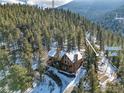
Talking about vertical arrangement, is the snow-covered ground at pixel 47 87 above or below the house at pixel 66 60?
below

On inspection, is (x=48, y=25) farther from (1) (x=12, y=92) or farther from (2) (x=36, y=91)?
(1) (x=12, y=92)

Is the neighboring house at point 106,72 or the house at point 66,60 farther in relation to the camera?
the house at point 66,60

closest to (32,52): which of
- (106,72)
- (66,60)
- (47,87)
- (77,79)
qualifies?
(66,60)

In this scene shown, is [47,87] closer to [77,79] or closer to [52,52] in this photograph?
[77,79]

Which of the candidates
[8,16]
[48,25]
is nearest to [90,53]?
[48,25]

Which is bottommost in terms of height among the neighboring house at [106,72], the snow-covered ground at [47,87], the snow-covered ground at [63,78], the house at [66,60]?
the snow-covered ground at [47,87]

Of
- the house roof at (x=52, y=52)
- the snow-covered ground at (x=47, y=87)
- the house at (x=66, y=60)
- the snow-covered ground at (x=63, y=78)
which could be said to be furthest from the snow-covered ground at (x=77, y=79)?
the house roof at (x=52, y=52)

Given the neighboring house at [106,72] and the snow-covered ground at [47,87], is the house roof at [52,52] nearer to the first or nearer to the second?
→ the snow-covered ground at [47,87]
